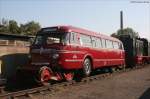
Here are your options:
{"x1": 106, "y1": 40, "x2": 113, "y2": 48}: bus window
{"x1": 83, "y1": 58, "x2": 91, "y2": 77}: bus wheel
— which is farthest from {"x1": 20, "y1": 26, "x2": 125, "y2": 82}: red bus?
{"x1": 106, "y1": 40, "x2": 113, "y2": 48}: bus window

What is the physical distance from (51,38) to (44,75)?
240 centimetres

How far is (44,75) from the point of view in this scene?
525 inches

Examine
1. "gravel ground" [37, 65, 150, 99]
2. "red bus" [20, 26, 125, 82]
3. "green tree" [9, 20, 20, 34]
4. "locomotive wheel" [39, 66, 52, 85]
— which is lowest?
"gravel ground" [37, 65, 150, 99]

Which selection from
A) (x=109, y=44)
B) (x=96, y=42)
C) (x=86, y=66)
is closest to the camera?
(x=86, y=66)

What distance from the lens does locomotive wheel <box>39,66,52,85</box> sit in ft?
43.3

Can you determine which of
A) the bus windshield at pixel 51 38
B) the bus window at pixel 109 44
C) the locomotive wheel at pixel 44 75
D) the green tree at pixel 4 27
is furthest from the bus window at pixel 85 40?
the green tree at pixel 4 27

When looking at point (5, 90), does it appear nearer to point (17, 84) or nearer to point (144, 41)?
point (17, 84)

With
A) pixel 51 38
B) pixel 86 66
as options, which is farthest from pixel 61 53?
pixel 86 66

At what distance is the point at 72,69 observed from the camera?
1538 centimetres

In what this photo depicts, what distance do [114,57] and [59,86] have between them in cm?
949

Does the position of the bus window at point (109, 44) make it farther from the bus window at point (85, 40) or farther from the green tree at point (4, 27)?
the green tree at point (4, 27)

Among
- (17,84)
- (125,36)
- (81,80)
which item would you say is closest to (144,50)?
(125,36)

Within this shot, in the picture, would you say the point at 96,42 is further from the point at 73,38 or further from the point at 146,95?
the point at 146,95

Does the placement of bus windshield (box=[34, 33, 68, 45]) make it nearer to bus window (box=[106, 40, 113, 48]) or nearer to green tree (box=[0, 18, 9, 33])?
bus window (box=[106, 40, 113, 48])
